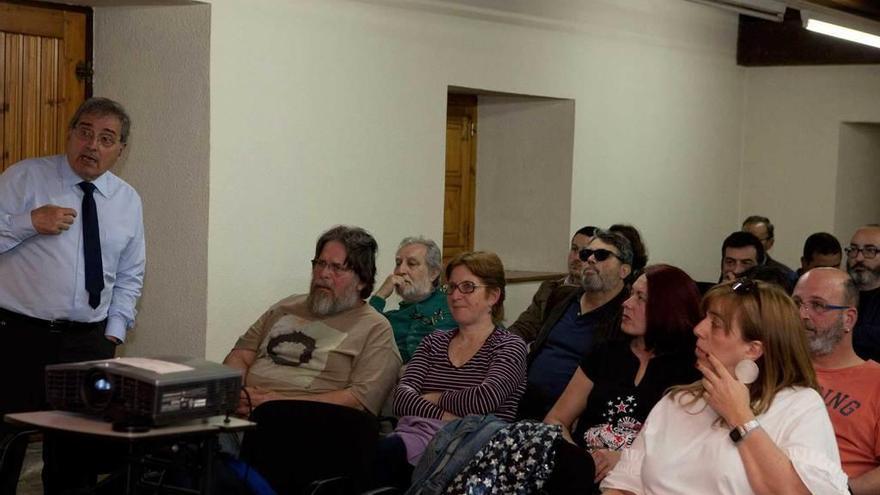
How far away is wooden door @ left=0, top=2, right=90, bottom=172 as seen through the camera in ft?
18.5

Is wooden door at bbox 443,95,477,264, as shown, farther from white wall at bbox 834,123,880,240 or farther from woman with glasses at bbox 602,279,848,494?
woman with glasses at bbox 602,279,848,494

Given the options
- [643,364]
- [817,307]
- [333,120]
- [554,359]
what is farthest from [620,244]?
[333,120]

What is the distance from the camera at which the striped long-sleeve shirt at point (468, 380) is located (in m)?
4.54

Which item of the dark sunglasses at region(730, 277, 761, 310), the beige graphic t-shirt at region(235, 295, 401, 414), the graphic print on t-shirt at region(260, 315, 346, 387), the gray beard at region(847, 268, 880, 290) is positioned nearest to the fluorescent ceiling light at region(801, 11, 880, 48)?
the gray beard at region(847, 268, 880, 290)

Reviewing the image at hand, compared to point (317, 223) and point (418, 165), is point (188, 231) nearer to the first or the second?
point (317, 223)

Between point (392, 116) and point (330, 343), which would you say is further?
point (392, 116)

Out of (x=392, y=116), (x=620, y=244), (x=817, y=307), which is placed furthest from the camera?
(x=392, y=116)

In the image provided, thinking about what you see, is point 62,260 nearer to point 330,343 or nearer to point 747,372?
point 330,343

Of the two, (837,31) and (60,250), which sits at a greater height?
(837,31)

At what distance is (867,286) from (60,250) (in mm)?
3609

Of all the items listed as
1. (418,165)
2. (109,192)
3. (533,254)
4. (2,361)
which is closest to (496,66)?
(418,165)

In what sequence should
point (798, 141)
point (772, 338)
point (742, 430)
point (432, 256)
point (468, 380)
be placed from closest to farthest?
point (742, 430), point (772, 338), point (468, 380), point (432, 256), point (798, 141)

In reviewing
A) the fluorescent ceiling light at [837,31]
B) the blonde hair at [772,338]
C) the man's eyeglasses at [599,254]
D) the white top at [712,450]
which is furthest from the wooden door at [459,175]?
the blonde hair at [772,338]

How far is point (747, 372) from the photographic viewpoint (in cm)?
327
